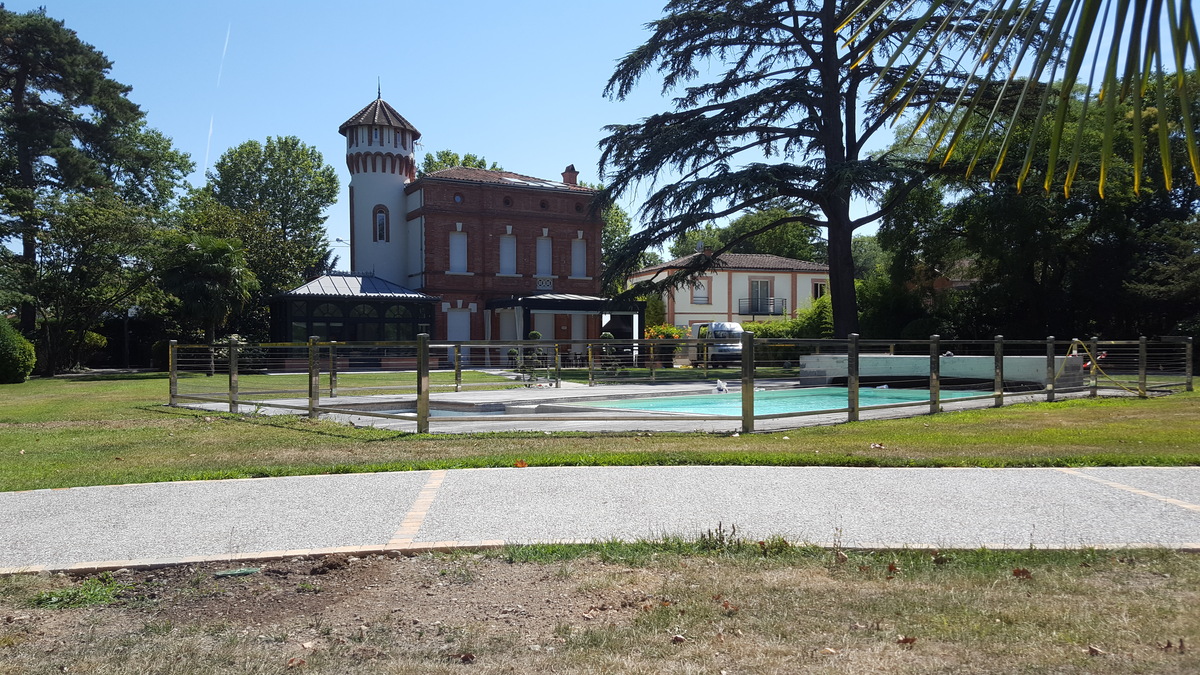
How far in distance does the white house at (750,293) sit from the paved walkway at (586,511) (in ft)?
172

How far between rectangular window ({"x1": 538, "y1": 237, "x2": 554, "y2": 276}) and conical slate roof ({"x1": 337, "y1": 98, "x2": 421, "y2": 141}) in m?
9.31

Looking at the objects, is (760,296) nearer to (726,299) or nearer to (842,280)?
(726,299)

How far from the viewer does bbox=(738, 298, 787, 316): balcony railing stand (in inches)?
2452

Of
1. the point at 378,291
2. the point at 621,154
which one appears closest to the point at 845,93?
the point at 621,154

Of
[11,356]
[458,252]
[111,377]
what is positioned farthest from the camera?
[458,252]

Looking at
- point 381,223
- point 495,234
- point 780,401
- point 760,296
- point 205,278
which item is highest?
point 381,223

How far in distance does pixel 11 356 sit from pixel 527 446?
25.0m

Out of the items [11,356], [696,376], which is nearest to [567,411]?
[696,376]

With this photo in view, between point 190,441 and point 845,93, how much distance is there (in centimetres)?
2617

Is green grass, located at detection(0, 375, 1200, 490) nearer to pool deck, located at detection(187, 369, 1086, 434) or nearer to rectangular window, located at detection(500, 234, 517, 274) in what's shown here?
pool deck, located at detection(187, 369, 1086, 434)

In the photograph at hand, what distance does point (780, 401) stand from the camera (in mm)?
15508

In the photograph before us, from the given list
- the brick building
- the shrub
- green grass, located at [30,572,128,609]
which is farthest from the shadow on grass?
green grass, located at [30,572,128,609]

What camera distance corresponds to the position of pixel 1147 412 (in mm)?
15156

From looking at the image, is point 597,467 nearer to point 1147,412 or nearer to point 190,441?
point 190,441
